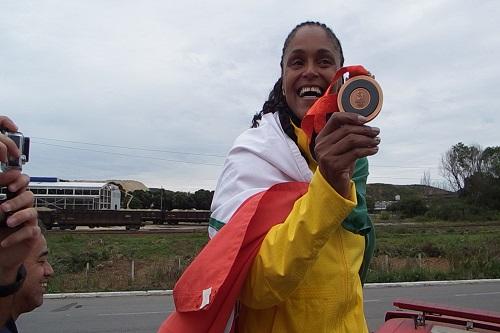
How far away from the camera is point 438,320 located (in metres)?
2.88

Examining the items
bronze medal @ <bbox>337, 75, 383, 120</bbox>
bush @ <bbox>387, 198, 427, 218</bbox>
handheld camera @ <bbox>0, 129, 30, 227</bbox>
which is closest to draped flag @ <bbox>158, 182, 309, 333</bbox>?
bronze medal @ <bbox>337, 75, 383, 120</bbox>

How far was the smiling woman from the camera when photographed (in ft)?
3.82

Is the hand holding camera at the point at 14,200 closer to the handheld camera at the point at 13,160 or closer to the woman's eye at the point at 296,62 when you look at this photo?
the handheld camera at the point at 13,160

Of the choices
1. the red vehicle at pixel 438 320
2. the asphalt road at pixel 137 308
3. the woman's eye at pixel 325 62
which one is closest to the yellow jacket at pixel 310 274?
the woman's eye at pixel 325 62

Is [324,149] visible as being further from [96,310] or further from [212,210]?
[96,310]

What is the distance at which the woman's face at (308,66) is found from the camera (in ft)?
5.02

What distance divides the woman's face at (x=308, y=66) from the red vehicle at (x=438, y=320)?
1.90 m

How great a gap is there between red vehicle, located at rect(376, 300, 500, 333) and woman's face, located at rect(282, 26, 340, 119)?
1.90 meters

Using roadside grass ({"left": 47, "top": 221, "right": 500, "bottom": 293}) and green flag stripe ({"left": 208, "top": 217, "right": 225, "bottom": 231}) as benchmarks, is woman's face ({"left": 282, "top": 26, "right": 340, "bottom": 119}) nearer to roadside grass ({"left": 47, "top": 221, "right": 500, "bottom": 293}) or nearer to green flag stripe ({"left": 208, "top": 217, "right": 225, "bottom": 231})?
green flag stripe ({"left": 208, "top": 217, "right": 225, "bottom": 231})

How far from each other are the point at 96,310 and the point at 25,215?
9703mm

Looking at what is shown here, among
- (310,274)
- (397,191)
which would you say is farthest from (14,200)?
(397,191)

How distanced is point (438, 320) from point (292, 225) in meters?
2.11

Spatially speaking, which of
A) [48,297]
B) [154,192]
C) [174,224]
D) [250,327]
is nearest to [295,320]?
[250,327]

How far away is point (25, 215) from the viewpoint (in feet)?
3.84
